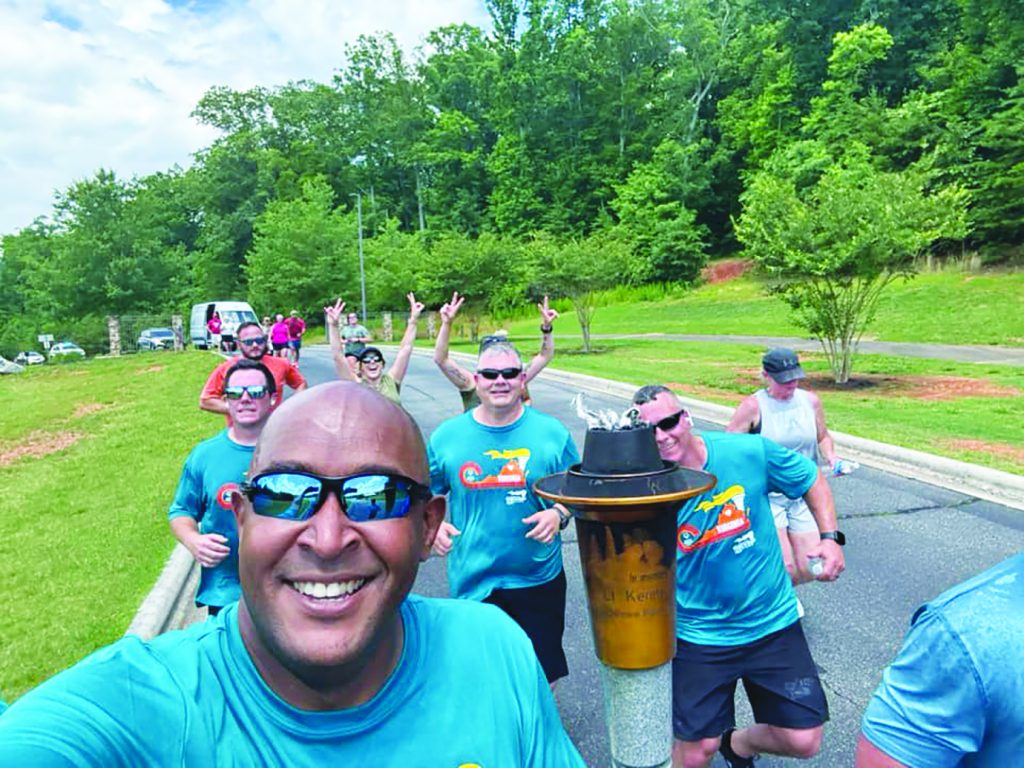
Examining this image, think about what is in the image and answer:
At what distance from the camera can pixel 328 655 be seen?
1.32m

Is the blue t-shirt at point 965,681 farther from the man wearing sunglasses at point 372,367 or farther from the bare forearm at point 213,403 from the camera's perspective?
the bare forearm at point 213,403

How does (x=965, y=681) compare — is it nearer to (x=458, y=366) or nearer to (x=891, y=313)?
(x=458, y=366)

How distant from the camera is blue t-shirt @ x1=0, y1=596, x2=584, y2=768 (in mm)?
1158

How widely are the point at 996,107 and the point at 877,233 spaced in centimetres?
3321

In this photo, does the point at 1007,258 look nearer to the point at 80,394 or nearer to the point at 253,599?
the point at 80,394

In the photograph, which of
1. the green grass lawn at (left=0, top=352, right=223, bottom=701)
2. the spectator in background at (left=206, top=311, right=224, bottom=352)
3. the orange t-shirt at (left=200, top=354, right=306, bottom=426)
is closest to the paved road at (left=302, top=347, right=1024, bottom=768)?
the orange t-shirt at (left=200, top=354, right=306, bottom=426)

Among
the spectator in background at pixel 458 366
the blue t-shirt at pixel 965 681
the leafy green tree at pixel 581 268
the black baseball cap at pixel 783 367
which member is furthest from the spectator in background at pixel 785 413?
the leafy green tree at pixel 581 268

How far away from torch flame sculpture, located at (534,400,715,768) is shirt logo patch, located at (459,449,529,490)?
6.36 feet

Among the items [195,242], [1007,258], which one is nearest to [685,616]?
[1007,258]

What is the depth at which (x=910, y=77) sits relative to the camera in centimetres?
5219

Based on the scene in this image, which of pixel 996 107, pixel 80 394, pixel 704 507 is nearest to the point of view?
pixel 704 507

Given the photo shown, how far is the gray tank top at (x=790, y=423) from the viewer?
5.20 m

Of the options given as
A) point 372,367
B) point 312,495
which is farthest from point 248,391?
point 312,495

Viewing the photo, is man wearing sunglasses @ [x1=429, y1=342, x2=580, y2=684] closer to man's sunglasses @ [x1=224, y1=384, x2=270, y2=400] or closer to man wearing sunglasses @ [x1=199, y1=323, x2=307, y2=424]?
man's sunglasses @ [x1=224, y1=384, x2=270, y2=400]
